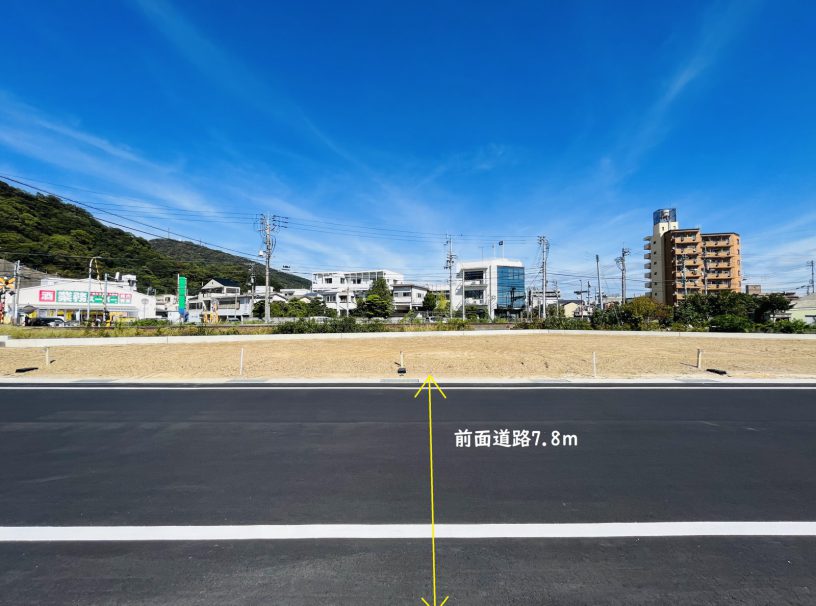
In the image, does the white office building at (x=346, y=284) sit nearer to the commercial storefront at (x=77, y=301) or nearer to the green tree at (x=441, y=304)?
the green tree at (x=441, y=304)

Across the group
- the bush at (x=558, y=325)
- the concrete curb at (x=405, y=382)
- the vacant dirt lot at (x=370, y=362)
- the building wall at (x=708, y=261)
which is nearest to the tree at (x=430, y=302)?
the bush at (x=558, y=325)

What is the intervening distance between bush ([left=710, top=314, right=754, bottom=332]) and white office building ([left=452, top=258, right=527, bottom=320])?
40.0m

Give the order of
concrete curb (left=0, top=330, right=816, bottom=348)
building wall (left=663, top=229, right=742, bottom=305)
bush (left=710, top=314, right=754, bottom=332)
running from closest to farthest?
concrete curb (left=0, top=330, right=816, bottom=348)
bush (left=710, top=314, right=754, bottom=332)
building wall (left=663, top=229, right=742, bottom=305)

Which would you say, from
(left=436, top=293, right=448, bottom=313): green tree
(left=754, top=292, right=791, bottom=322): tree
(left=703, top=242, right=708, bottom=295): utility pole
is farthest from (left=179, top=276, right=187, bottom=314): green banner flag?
(left=703, top=242, right=708, bottom=295): utility pole

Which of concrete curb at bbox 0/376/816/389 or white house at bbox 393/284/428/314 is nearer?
concrete curb at bbox 0/376/816/389

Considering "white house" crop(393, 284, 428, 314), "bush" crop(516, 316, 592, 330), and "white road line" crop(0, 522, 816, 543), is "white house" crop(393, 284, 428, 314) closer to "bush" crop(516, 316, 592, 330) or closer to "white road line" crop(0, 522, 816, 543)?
"bush" crop(516, 316, 592, 330)

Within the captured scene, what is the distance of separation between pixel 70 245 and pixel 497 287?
72.0m

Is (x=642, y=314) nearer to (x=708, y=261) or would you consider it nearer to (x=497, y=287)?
(x=497, y=287)

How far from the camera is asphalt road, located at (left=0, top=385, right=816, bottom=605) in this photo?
9.00ft

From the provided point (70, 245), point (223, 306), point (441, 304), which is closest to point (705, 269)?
point (441, 304)

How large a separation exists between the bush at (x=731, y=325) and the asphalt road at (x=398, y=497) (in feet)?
99.6

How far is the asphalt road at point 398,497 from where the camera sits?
274 centimetres

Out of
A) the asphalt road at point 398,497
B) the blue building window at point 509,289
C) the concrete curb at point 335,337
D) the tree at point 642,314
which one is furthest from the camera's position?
the blue building window at point 509,289

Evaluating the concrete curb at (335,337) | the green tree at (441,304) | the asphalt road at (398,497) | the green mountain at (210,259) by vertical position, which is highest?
the green mountain at (210,259)
